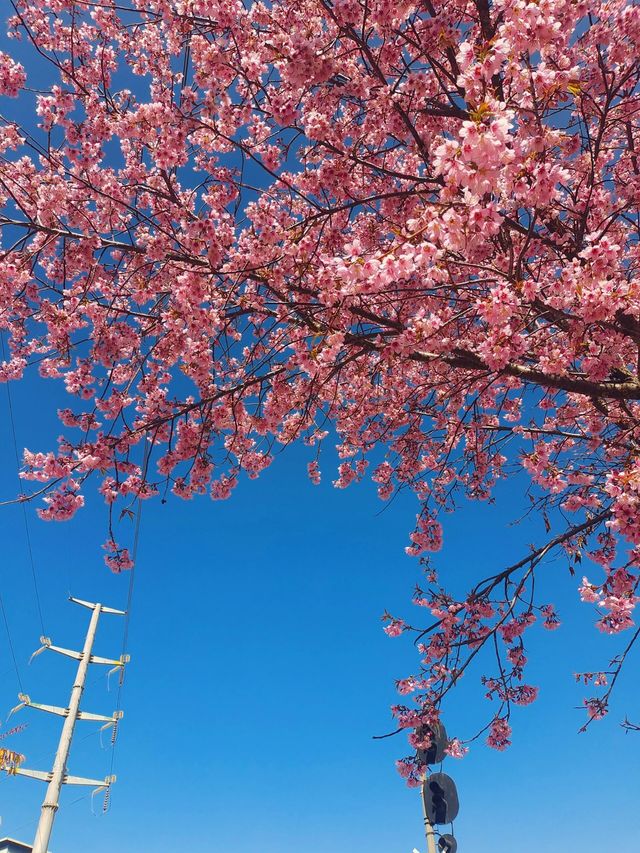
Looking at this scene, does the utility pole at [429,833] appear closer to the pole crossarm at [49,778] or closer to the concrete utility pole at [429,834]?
the concrete utility pole at [429,834]

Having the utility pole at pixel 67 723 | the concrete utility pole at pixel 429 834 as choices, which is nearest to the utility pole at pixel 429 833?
the concrete utility pole at pixel 429 834

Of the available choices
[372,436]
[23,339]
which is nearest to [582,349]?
[372,436]

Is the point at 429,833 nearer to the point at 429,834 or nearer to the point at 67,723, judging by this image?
the point at 429,834

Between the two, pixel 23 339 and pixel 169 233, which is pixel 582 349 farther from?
pixel 23 339

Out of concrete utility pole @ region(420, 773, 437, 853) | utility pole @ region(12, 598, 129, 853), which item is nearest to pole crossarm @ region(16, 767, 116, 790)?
utility pole @ region(12, 598, 129, 853)

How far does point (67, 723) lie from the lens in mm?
13062

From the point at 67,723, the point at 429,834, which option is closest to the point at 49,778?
the point at 67,723

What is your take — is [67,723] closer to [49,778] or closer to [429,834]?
[49,778]

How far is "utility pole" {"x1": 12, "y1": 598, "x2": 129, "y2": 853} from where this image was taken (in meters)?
11.4

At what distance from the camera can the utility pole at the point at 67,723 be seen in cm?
1145

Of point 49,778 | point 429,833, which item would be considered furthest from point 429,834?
point 49,778

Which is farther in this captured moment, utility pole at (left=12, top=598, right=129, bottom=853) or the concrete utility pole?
utility pole at (left=12, top=598, right=129, bottom=853)

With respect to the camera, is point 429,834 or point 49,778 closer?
point 429,834

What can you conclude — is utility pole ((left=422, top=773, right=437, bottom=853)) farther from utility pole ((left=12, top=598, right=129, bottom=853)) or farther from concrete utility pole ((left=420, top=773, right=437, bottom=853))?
utility pole ((left=12, top=598, right=129, bottom=853))
